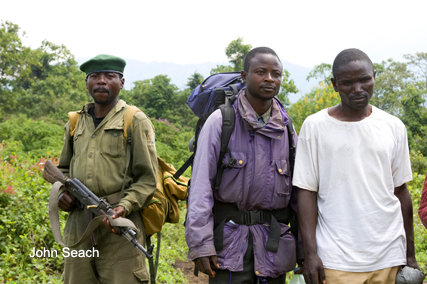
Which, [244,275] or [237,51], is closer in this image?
[244,275]

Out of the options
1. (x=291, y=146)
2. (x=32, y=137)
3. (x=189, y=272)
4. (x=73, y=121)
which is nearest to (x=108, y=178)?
(x=73, y=121)

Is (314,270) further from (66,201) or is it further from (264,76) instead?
(66,201)

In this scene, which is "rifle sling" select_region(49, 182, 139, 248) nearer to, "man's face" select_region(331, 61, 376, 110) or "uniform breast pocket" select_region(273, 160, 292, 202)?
"uniform breast pocket" select_region(273, 160, 292, 202)

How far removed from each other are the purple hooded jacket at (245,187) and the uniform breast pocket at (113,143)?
0.62 metres

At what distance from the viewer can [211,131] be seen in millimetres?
2443

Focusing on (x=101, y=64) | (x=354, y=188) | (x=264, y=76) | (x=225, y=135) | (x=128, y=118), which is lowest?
(x=354, y=188)

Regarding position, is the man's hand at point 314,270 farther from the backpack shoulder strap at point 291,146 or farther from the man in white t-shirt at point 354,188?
the backpack shoulder strap at point 291,146

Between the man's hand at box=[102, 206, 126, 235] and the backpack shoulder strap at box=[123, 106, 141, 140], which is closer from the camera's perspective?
the man's hand at box=[102, 206, 126, 235]

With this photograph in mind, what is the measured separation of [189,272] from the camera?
5195mm

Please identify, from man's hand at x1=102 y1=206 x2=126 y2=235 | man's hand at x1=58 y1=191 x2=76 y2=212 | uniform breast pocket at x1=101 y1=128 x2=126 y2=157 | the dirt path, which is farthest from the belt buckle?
the dirt path

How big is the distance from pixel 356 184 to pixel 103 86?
180 cm

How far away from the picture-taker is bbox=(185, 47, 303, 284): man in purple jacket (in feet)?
7.75

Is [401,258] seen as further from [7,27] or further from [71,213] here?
[7,27]

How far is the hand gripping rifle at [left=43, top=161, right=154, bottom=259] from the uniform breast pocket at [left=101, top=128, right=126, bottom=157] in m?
0.28
